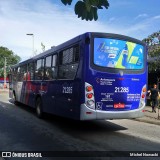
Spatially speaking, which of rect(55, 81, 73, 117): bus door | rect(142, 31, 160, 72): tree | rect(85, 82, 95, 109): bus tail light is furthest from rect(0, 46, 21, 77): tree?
rect(85, 82, 95, 109): bus tail light

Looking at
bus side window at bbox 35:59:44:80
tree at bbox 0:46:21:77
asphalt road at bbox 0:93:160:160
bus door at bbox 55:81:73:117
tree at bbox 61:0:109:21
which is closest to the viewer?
tree at bbox 61:0:109:21

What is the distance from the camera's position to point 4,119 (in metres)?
13.8

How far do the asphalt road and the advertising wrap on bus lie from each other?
1.01 metres

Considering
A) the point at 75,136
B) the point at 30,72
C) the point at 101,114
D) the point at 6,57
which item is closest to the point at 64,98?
the point at 75,136

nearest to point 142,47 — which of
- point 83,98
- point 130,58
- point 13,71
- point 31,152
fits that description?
point 130,58

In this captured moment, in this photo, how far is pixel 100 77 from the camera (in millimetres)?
9656

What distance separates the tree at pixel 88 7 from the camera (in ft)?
14.9

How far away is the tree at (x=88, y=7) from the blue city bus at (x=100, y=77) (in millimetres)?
4907

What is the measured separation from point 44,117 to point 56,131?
3.26 m

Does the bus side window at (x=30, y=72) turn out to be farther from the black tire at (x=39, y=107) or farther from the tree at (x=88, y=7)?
the tree at (x=88, y=7)

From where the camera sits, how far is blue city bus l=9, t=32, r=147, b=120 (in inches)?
375

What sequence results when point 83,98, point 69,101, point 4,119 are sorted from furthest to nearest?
1. point 4,119
2. point 69,101
3. point 83,98

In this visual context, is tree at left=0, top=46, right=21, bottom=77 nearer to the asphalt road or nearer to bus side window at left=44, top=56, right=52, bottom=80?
bus side window at left=44, top=56, right=52, bottom=80

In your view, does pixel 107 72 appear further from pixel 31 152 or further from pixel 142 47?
pixel 31 152
